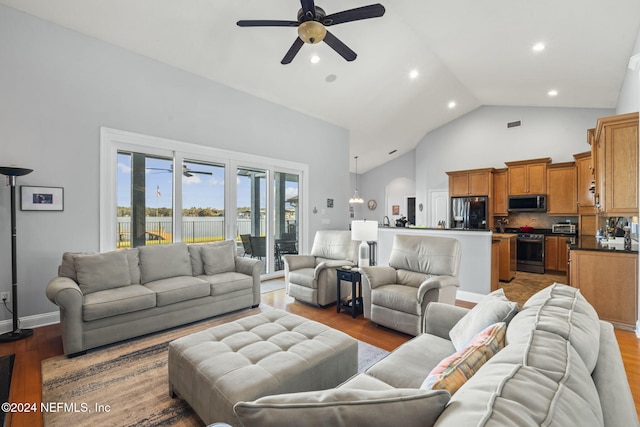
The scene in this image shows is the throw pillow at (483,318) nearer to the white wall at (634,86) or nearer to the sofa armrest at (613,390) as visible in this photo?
the sofa armrest at (613,390)

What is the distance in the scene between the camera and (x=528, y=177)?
668 centimetres

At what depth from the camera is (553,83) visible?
5.15 m

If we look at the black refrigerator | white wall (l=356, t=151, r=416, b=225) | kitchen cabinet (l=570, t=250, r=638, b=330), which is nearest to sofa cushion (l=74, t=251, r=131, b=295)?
kitchen cabinet (l=570, t=250, r=638, b=330)

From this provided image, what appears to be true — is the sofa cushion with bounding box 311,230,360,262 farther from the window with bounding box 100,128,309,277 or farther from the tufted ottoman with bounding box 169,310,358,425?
the tufted ottoman with bounding box 169,310,358,425

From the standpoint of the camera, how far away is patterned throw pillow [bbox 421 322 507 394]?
37.4 inches

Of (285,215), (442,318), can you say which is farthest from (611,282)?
(285,215)

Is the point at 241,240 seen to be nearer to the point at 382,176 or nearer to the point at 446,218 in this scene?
the point at 446,218

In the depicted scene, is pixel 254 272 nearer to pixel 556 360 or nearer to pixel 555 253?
pixel 556 360

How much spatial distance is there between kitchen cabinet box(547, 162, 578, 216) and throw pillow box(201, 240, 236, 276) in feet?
22.3

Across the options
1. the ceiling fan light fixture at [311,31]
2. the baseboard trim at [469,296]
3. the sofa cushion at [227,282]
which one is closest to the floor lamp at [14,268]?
the sofa cushion at [227,282]

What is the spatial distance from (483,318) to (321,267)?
2.47 m

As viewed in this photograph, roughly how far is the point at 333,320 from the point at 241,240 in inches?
95.5

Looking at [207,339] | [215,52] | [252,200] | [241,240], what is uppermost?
[215,52]

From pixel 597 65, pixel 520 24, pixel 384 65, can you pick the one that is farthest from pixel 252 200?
pixel 597 65
